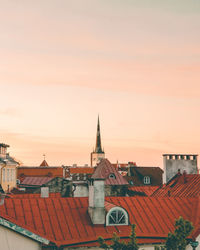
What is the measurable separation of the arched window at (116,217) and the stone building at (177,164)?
794 inches

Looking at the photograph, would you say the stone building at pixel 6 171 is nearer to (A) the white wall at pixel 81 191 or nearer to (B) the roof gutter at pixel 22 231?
(A) the white wall at pixel 81 191

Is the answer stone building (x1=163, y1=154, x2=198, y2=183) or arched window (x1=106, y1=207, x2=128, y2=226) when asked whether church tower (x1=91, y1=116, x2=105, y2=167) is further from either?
arched window (x1=106, y1=207, x2=128, y2=226)

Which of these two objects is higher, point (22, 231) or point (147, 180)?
point (22, 231)

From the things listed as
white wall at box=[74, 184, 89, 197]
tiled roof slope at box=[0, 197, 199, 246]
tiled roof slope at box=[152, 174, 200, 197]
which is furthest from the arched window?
white wall at box=[74, 184, 89, 197]

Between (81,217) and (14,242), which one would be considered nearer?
(14,242)

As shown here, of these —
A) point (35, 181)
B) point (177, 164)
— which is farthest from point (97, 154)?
point (177, 164)

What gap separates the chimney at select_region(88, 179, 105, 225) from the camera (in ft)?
70.0

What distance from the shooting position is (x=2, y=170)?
63.7 meters

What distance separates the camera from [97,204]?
21375 mm

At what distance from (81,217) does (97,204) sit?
1.30m

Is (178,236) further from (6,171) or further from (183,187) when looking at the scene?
(6,171)

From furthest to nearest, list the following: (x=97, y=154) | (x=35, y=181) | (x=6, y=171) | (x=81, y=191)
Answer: (x=97, y=154), (x=35, y=181), (x=6, y=171), (x=81, y=191)

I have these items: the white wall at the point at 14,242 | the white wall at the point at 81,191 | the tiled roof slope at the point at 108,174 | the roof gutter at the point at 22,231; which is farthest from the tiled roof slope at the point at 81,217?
the tiled roof slope at the point at 108,174

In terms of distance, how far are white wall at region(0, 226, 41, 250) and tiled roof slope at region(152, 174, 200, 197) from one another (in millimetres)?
15804
